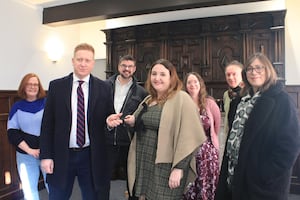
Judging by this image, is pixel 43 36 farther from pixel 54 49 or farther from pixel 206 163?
pixel 206 163

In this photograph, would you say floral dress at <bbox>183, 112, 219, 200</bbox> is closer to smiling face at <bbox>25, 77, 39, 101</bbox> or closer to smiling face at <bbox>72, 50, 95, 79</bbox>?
smiling face at <bbox>72, 50, 95, 79</bbox>

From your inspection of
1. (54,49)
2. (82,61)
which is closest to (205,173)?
(82,61)

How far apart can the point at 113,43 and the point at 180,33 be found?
4.30 feet

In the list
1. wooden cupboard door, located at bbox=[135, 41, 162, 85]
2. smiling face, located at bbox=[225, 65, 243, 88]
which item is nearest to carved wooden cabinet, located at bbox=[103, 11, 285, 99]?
wooden cupboard door, located at bbox=[135, 41, 162, 85]

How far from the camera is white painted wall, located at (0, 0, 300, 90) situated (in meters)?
3.41

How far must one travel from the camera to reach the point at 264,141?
146 centimetres

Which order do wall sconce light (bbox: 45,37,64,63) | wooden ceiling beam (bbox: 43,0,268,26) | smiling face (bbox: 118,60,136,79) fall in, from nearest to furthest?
1. smiling face (bbox: 118,60,136,79)
2. wooden ceiling beam (bbox: 43,0,268,26)
3. wall sconce light (bbox: 45,37,64,63)

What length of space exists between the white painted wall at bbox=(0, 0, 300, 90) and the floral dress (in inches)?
92.8

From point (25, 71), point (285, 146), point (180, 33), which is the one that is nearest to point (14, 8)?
point (25, 71)

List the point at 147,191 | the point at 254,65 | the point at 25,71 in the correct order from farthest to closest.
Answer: the point at 25,71 < the point at 147,191 < the point at 254,65

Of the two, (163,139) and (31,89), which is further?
(31,89)

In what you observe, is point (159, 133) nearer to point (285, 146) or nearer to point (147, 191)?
point (147, 191)

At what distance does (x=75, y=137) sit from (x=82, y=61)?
1.61 feet

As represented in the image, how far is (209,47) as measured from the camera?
4.41m
